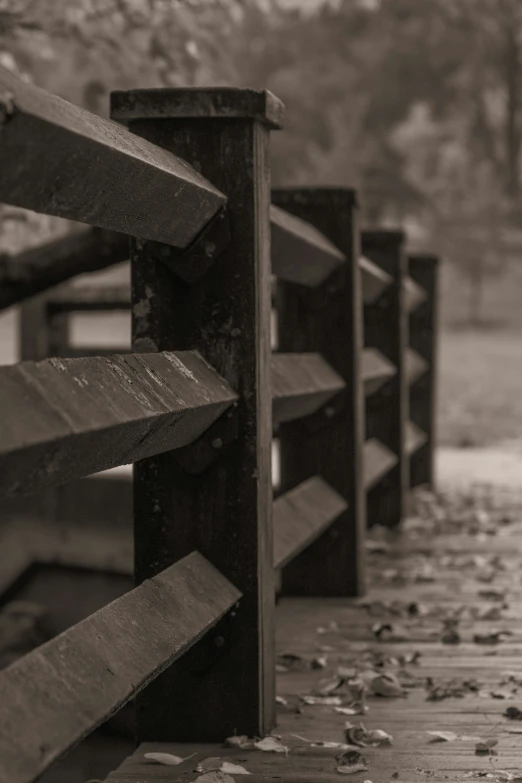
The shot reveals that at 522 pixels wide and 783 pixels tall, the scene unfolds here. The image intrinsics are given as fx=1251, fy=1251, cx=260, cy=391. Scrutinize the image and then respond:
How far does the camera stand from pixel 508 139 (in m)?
38.3

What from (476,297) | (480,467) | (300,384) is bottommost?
(480,467)

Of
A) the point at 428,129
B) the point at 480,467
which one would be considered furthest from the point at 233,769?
the point at 428,129

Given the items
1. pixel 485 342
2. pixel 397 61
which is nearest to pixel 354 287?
pixel 485 342

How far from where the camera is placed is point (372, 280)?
5.18m

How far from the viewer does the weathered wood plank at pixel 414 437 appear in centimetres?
704

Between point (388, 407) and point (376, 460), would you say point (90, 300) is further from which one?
point (376, 460)

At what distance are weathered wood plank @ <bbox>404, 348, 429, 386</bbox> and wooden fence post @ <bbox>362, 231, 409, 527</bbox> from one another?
0.98 metres

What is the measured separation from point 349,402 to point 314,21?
129ft

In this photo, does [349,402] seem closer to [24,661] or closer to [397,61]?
[24,661]

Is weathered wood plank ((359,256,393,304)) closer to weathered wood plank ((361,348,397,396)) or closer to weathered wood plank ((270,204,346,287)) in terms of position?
weathered wood plank ((361,348,397,396))

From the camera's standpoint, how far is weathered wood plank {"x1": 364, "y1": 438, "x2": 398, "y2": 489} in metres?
5.15

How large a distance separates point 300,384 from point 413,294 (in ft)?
12.6

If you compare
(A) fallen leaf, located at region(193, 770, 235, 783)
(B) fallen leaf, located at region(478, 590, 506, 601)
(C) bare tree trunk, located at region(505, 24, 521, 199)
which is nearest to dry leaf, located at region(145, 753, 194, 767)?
(A) fallen leaf, located at region(193, 770, 235, 783)

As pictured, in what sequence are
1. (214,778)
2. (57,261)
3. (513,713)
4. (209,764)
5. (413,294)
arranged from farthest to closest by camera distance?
(413,294) < (57,261) < (513,713) < (209,764) < (214,778)
